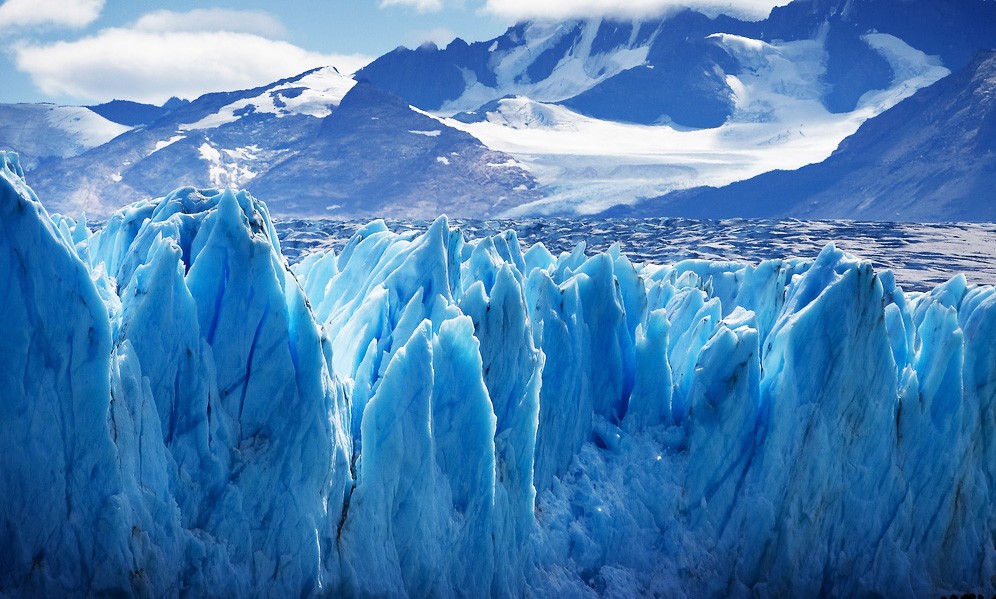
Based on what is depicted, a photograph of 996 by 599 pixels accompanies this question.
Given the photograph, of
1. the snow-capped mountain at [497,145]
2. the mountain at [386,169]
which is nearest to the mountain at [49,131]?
the snow-capped mountain at [497,145]

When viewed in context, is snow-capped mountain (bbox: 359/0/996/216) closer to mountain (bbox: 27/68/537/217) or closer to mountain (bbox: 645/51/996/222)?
mountain (bbox: 645/51/996/222)

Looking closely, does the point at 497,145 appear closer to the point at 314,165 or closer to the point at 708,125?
the point at 314,165

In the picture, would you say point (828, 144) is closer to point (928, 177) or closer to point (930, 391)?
point (928, 177)

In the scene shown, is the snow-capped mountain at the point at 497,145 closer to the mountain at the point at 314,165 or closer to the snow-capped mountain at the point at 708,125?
the mountain at the point at 314,165

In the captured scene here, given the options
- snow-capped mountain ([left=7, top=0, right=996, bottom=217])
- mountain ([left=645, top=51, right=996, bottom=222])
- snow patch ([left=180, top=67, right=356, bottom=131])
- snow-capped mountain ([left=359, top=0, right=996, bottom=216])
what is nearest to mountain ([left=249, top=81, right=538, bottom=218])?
snow-capped mountain ([left=7, top=0, right=996, bottom=217])

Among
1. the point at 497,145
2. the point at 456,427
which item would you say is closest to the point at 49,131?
the point at 497,145

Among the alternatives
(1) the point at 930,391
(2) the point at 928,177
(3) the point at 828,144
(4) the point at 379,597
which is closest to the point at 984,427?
(1) the point at 930,391
